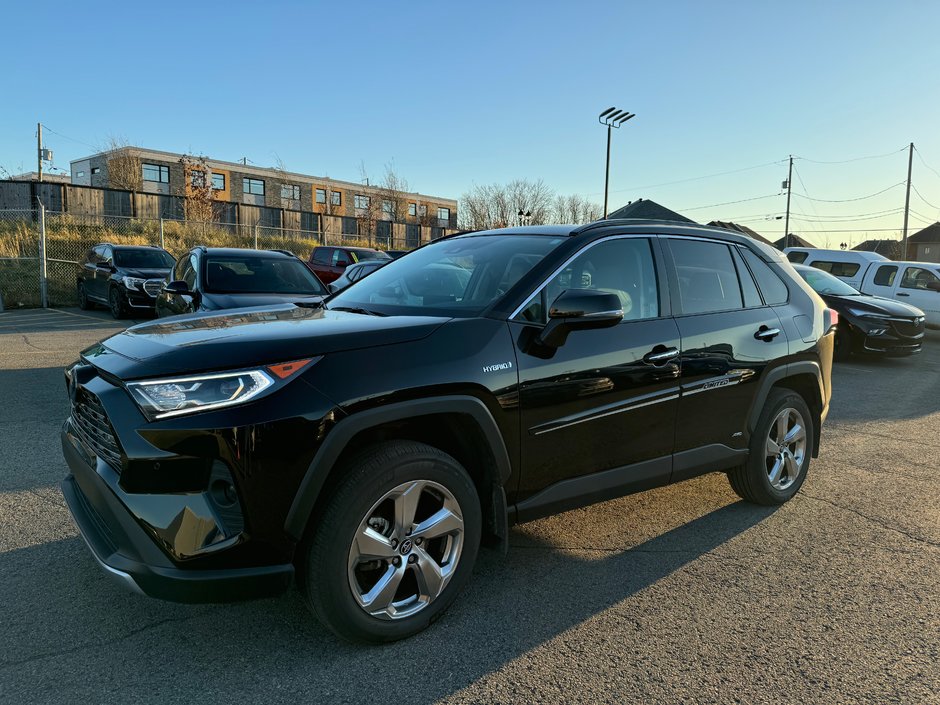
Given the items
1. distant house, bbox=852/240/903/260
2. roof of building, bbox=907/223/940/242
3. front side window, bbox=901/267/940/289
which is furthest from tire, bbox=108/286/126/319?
roof of building, bbox=907/223/940/242

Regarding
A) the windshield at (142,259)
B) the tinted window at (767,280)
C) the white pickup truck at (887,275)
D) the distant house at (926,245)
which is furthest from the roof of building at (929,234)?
the tinted window at (767,280)

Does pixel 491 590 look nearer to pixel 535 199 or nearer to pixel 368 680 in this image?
pixel 368 680

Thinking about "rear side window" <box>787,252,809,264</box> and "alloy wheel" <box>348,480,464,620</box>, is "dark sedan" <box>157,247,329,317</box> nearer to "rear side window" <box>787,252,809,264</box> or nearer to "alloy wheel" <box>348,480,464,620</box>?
"alloy wheel" <box>348,480,464,620</box>

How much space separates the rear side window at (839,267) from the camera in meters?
15.3

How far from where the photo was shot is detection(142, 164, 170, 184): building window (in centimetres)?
5366

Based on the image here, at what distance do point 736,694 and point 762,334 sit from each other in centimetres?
228

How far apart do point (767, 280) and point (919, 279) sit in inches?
518

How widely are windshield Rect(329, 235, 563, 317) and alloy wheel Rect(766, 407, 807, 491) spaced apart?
1981 millimetres

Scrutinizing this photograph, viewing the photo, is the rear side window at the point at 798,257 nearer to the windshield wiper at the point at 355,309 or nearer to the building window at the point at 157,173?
the windshield wiper at the point at 355,309

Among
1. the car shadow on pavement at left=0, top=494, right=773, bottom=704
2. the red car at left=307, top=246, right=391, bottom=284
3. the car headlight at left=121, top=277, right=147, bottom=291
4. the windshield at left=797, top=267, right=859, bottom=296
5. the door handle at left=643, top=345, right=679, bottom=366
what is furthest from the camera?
the red car at left=307, top=246, right=391, bottom=284

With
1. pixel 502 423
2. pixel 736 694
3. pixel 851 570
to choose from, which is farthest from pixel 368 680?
pixel 851 570

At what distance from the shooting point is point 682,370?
354cm

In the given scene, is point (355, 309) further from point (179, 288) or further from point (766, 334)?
point (179, 288)

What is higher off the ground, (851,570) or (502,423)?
(502,423)
